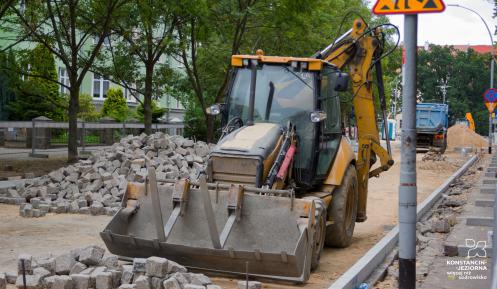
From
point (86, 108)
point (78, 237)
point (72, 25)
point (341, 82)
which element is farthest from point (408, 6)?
point (86, 108)

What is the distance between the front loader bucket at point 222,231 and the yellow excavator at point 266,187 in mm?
12

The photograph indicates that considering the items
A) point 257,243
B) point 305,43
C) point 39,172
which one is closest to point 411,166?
point 257,243

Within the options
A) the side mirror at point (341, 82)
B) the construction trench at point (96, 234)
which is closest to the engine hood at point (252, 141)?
the side mirror at point (341, 82)

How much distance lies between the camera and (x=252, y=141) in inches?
353

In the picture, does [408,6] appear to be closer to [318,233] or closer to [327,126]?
[318,233]

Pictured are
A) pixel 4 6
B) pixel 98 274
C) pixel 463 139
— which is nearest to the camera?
pixel 98 274

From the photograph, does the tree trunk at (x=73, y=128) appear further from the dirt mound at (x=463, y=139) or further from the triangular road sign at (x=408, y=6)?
the dirt mound at (x=463, y=139)

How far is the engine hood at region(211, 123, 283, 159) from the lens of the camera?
8797 millimetres

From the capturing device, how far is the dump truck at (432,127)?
4459 cm

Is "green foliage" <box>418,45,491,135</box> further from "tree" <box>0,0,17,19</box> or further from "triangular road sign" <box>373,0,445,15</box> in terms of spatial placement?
"triangular road sign" <box>373,0,445,15</box>

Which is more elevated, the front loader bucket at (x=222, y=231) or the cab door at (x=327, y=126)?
the cab door at (x=327, y=126)

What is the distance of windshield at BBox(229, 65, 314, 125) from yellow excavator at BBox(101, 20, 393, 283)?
0.01 m

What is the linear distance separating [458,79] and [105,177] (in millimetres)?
87132

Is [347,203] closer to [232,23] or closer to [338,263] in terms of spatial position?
[338,263]
